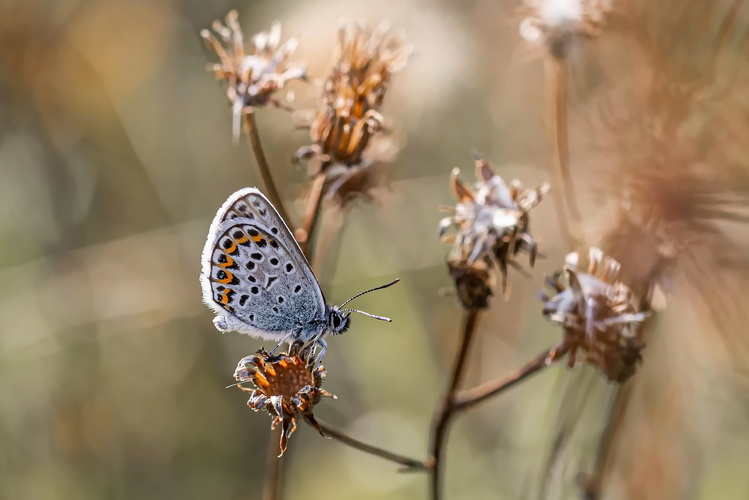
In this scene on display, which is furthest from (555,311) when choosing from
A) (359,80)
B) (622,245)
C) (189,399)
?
(189,399)

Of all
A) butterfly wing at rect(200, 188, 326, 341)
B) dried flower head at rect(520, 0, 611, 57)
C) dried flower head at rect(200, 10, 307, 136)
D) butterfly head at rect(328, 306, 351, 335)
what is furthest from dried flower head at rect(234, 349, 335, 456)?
dried flower head at rect(520, 0, 611, 57)

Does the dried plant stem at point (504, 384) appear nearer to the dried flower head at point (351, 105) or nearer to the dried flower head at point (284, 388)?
the dried flower head at point (284, 388)

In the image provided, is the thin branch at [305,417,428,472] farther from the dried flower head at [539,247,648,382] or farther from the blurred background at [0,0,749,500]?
the blurred background at [0,0,749,500]

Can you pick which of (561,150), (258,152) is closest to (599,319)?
(561,150)

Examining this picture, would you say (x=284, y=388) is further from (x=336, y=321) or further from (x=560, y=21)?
(x=560, y=21)

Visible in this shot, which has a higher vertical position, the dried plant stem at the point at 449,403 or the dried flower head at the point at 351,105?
the dried flower head at the point at 351,105

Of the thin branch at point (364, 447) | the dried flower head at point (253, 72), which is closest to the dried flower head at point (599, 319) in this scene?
the thin branch at point (364, 447)
